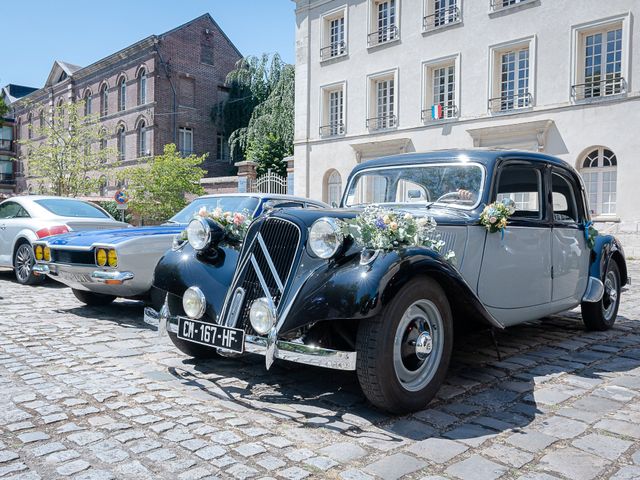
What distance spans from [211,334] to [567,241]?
3.54 metres

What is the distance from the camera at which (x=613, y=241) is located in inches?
247

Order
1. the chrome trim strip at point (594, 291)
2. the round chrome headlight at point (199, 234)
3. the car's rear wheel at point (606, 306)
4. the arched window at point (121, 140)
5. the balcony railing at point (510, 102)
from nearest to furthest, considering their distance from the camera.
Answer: the round chrome headlight at point (199, 234)
the chrome trim strip at point (594, 291)
the car's rear wheel at point (606, 306)
the balcony railing at point (510, 102)
the arched window at point (121, 140)

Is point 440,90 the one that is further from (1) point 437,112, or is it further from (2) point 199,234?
(2) point 199,234

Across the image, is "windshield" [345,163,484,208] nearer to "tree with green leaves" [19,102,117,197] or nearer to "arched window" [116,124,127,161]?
"tree with green leaves" [19,102,117,197]

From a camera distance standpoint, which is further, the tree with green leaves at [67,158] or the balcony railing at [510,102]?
the tree with green leaves at [67,158]

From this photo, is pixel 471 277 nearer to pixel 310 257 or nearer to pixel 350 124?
pixel 310 257

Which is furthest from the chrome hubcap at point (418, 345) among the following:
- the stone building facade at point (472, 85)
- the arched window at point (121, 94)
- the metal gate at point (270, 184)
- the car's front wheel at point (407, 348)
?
the arched window at point (121, 94)

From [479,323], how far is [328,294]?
55.6 inches

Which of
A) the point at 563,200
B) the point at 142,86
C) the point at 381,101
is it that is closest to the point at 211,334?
the point at 563,200

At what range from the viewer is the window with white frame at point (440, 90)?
63.4ft

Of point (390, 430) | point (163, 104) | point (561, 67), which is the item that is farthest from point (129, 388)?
point (163, 104)

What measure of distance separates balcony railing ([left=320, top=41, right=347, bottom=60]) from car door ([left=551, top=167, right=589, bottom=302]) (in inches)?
724

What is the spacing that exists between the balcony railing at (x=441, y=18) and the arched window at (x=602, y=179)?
256 inches

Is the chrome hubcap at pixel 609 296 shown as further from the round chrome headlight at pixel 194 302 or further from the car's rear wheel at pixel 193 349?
the round chrome headlight at pixel 194 302
